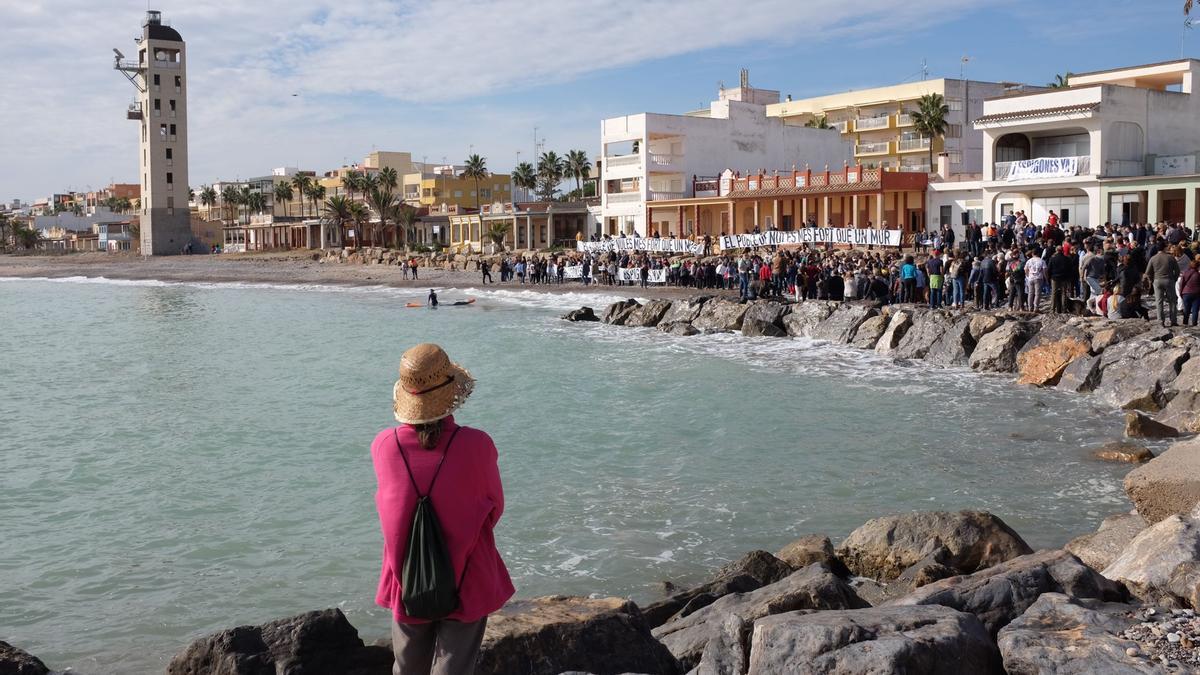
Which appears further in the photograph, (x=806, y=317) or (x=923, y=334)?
(x=806, y=317)

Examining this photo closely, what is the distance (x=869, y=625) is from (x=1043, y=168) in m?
36.0

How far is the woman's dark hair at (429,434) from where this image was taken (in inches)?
156

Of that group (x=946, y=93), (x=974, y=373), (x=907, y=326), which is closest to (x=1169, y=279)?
(x=974, y=373)

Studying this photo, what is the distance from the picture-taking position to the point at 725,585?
8469 mm

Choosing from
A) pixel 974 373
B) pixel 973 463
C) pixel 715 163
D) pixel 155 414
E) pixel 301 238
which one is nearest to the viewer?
pixel 973 463

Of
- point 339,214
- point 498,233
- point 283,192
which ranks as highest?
point 283,192

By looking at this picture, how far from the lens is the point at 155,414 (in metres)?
19.4

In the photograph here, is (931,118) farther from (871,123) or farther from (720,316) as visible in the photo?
(720,316)

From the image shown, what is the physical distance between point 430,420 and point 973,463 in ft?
38.1

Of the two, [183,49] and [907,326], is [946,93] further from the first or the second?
[183,49]

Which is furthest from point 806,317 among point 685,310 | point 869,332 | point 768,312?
point 685,310

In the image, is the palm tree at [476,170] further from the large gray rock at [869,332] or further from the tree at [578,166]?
the large gray rock at [869,332]

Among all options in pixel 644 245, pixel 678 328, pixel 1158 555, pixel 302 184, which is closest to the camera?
pixel 1158 555

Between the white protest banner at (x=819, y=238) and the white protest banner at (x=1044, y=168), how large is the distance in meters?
4.91
